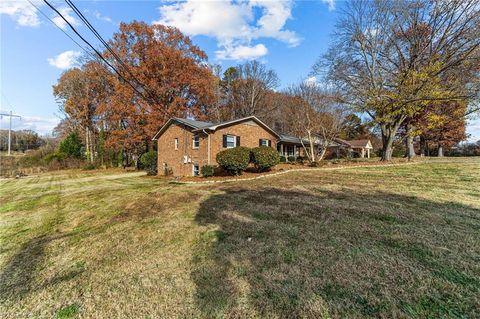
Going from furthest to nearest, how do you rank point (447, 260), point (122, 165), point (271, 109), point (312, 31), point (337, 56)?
point (271, 109), point (122, 165), point (337, 56), point (312, 31), point (447, 260)

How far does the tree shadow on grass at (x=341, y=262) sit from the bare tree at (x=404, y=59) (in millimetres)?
10507

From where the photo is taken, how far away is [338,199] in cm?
654

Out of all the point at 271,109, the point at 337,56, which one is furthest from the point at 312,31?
the point at 271,109

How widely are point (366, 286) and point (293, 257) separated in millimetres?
1014

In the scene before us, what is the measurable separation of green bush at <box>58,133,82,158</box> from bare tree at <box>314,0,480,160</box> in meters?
31.8

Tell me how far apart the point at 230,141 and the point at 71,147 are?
25.9 metres

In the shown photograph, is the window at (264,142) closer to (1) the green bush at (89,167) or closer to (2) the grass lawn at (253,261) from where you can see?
(2) the grass lawn at (253,261)

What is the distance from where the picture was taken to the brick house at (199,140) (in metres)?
15.6

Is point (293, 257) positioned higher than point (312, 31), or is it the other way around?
point (312, 31)

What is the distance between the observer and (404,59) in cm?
1603

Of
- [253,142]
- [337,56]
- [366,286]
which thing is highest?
[337,56]

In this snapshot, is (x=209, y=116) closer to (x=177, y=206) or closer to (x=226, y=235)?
(x=177, y=206)

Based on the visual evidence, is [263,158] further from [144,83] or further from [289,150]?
[144,83]

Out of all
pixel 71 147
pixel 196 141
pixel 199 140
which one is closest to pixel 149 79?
pixel 196 141
